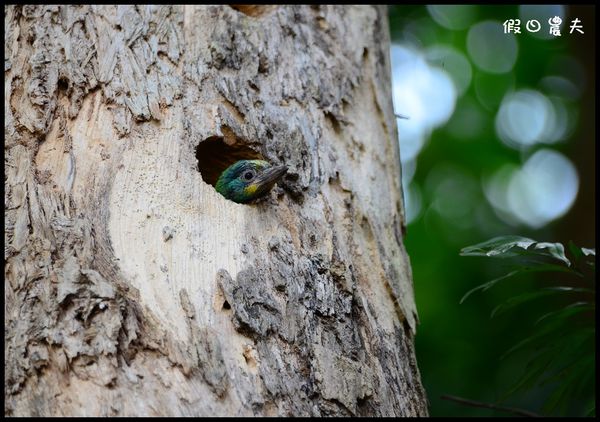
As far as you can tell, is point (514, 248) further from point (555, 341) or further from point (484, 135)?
point (484, 135)

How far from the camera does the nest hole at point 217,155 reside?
12.4ft

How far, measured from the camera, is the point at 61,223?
3.11m

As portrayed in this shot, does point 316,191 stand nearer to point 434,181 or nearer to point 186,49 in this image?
point 186,49

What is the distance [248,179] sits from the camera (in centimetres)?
372

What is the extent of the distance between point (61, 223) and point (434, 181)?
6.58 metres

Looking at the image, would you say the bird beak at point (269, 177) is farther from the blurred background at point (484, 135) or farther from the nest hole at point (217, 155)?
the blurred background at point (484, 135)

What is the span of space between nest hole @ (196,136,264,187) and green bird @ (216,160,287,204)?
66 millimetres

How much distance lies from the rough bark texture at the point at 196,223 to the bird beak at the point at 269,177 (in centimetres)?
8

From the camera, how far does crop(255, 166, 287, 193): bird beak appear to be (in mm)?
3508

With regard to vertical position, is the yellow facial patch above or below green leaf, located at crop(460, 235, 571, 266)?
above

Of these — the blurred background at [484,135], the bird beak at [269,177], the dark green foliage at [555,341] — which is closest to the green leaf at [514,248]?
the dark green foliage at [555,341]

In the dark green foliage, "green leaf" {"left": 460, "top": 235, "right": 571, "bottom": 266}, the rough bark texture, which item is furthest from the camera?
the dark green foliage

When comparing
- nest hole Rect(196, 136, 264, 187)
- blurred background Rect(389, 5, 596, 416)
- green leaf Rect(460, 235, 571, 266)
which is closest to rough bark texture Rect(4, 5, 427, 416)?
nest hole Rect(196, 136, 264, 187)

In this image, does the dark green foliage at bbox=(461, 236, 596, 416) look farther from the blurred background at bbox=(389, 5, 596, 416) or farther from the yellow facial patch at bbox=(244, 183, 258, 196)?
the blurred background at bbox=(389, 5, 596, 416)
